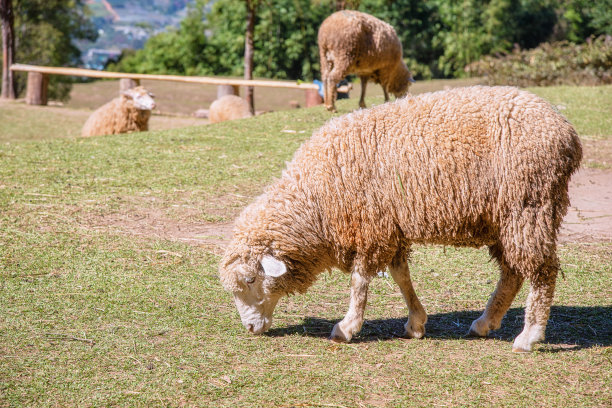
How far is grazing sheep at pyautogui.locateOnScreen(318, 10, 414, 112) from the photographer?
1041cm

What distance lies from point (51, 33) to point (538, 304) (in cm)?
2007

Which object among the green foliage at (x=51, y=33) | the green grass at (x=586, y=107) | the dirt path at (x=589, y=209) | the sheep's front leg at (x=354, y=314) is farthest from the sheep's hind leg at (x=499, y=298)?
the green foliage at (x=51, y=33)

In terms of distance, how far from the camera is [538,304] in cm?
421

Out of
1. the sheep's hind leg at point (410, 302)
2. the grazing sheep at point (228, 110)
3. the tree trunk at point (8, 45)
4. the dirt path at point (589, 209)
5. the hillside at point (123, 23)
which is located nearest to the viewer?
the sheep's hind leg at point (410, 302)

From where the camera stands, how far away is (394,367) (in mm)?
3996

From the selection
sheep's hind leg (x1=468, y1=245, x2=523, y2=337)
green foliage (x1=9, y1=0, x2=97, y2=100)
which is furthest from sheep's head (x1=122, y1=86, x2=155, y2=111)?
green foliage (x1=9, y1=0, x2=97, y2=100)

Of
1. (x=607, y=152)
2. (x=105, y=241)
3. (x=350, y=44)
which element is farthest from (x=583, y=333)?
(x=350, y=44)

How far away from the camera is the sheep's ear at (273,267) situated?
4.33 meters


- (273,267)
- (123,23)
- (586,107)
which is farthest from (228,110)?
(123,23)

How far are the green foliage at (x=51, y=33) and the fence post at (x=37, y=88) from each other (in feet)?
10.7

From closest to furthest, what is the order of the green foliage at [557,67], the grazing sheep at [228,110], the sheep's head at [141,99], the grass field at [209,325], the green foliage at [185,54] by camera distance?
the grass field at [209,325] → the sheep's head at [141,99] → the grazing sheep at [228,110] → the green foliage at [557,67] → the green foliage at [185,54]

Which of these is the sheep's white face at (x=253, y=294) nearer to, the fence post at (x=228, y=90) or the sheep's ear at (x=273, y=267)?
the sheep's ear at (x=273, y=267)

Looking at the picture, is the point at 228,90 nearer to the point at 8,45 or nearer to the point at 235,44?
the point at 8,45

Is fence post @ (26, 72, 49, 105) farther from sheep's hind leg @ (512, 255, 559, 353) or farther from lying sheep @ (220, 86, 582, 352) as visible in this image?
sheep's hind leg @ (512, 255, 559, 353)
